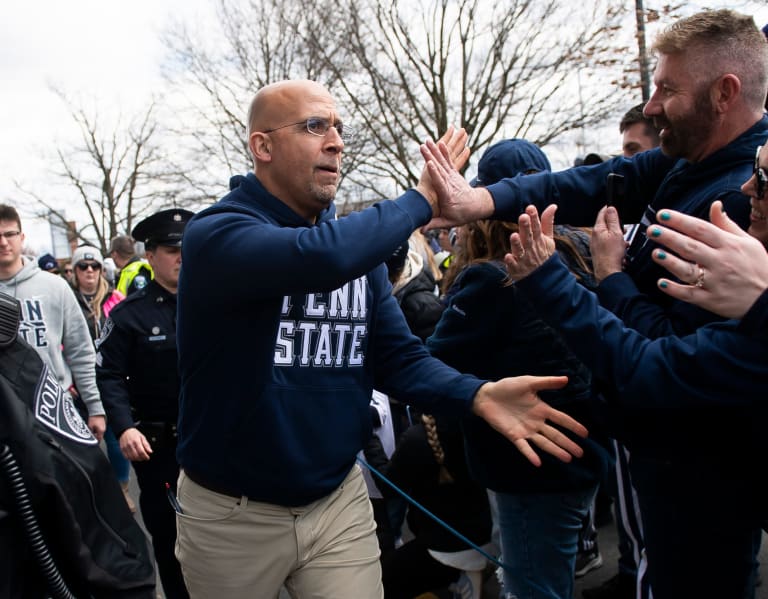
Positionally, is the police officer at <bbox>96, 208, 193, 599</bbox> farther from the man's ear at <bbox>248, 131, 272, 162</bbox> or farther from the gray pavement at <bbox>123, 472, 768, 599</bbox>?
the man's ear at <bbox>248, 131, 272, 162</bbox>

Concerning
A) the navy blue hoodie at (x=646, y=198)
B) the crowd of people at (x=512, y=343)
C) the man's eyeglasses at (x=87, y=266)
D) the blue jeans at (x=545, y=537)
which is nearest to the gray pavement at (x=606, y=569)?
the blue jeans at (x=545, y=537)

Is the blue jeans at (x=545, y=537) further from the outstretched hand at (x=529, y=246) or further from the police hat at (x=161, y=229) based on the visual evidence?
the police hat at (x=161, y=229)

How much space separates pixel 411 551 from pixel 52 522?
2221mm

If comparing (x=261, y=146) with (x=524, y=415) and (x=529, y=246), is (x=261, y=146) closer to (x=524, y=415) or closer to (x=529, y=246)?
(x=529, y=246)

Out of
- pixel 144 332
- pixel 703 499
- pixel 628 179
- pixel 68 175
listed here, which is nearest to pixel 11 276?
pixel 144 332

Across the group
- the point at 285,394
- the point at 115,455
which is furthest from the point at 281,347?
the point at 115,455

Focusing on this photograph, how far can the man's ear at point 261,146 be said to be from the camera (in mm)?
2229

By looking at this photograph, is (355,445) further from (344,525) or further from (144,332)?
(144,332)

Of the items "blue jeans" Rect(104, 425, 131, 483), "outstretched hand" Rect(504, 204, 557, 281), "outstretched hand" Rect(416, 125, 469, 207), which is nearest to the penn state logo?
"outstretched hand" Rect(416, 125, 469, 207)

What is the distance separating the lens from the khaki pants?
2127 mm

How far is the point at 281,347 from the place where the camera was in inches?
83.3

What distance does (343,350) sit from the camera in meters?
2.24

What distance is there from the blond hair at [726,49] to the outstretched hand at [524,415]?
37.4 inches

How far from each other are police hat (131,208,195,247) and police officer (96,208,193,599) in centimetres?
34
